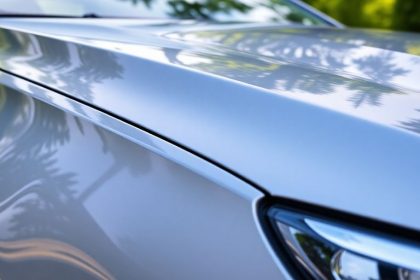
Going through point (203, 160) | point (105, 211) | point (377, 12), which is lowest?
point (377, 12)

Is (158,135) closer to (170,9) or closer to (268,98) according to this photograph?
(268,98)

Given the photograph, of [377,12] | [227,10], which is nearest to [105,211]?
[227,10]

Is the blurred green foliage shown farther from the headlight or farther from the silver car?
the headlight

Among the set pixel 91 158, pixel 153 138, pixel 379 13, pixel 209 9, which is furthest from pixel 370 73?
pixel 379 13

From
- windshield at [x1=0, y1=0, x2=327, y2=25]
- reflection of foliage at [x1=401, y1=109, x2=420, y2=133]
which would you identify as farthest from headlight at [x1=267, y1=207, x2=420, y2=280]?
windshield at [x1=0, y1=0, x2=327, y2=25]

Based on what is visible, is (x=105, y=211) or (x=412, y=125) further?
(x=105, y=211)

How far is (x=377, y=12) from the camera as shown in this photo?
775cm

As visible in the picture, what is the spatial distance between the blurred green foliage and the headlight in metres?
6.82

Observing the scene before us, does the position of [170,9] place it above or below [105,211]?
above

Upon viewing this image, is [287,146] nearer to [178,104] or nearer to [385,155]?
[385,155]

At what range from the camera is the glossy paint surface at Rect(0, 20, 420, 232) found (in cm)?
98

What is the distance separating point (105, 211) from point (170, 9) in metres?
1.45

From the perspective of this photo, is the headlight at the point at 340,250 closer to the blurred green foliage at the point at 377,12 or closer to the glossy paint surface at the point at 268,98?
the glossy paint surface at the point at 268,98

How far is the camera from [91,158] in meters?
1.24
